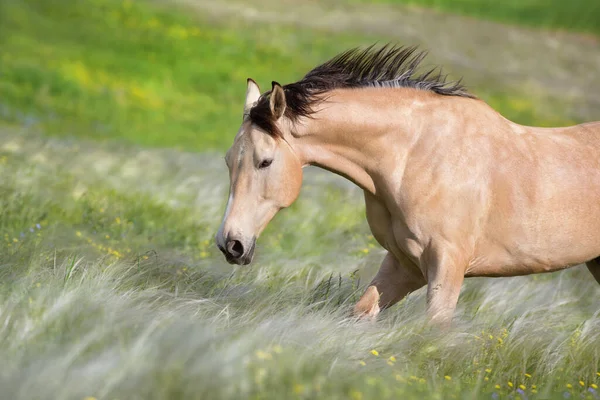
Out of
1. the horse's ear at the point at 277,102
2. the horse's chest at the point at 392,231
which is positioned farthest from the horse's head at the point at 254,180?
the horse's chest at the point at 392,231

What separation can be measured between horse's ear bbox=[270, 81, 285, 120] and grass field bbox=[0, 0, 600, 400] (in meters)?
1.18

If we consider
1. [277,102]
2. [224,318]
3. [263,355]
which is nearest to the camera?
[263,355]

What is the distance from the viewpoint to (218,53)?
1056 inches

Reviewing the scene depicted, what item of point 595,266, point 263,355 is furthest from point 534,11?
point 263,355

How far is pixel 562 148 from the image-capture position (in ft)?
19.4

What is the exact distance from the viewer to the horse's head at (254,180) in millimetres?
5215

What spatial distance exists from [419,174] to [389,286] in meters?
0.88

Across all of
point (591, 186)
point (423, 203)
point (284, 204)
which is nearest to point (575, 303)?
point (591, 186)

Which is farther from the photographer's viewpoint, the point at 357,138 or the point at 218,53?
the point at 218,53

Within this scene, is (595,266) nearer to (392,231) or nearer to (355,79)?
(392,231)

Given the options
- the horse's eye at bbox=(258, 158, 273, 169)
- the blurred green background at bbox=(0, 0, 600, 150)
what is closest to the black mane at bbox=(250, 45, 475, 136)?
the horse's eye at bbox=(258, 158, 273, 169)

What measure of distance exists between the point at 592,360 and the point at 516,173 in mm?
1260

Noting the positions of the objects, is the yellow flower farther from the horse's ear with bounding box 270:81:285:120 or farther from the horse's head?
the horse's ear with bounding box 270:81:285:120

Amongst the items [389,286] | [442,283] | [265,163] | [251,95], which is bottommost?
[389,286]
